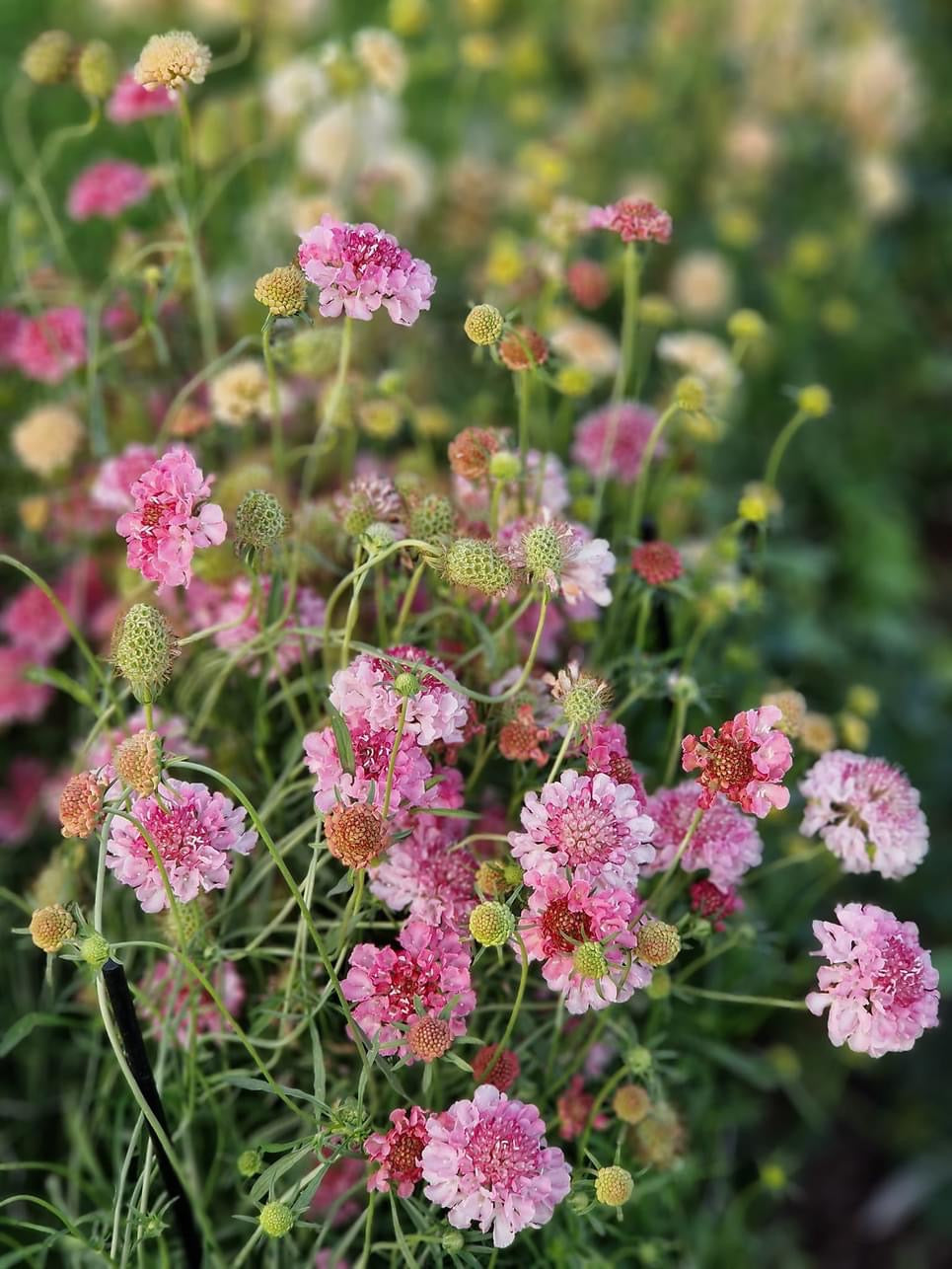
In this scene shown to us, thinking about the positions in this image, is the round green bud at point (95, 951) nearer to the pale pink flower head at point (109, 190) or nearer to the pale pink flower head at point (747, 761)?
the pale pink flower head at point (747, 761)

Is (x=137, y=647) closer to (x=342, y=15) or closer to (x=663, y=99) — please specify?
(x=663, y=99)

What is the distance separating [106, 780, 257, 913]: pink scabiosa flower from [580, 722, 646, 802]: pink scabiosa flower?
19 centimetres

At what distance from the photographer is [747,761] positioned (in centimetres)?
62

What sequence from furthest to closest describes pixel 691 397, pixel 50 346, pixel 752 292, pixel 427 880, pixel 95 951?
pixel 752 292
pixel 50 346
pixel 691 397
pixel 427 880
pixel 95 951

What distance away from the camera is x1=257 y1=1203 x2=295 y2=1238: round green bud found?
1.85ft

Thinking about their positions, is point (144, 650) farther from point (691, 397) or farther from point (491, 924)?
point (691, 397)

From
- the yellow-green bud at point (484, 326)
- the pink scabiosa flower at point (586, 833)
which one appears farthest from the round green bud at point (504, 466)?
the pink scabiosa flower at point (586, 833)

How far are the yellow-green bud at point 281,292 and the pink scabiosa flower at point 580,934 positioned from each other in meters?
0.33

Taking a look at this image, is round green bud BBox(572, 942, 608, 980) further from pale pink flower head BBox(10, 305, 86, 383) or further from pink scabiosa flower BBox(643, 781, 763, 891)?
pale pink flower head BBox(10, 305, 86, 383)

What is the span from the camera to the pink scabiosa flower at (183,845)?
1.99 ft

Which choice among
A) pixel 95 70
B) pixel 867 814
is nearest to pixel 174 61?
pixel 95 70

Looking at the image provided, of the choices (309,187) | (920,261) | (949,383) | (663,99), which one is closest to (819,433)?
(949,383)

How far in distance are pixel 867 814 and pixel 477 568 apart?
278 millimetres

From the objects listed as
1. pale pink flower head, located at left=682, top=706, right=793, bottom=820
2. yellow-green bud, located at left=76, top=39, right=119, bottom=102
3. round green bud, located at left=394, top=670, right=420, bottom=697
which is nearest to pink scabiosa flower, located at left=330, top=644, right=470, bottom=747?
round green bud, located at left=394, top=670, right=420, bottom=697
